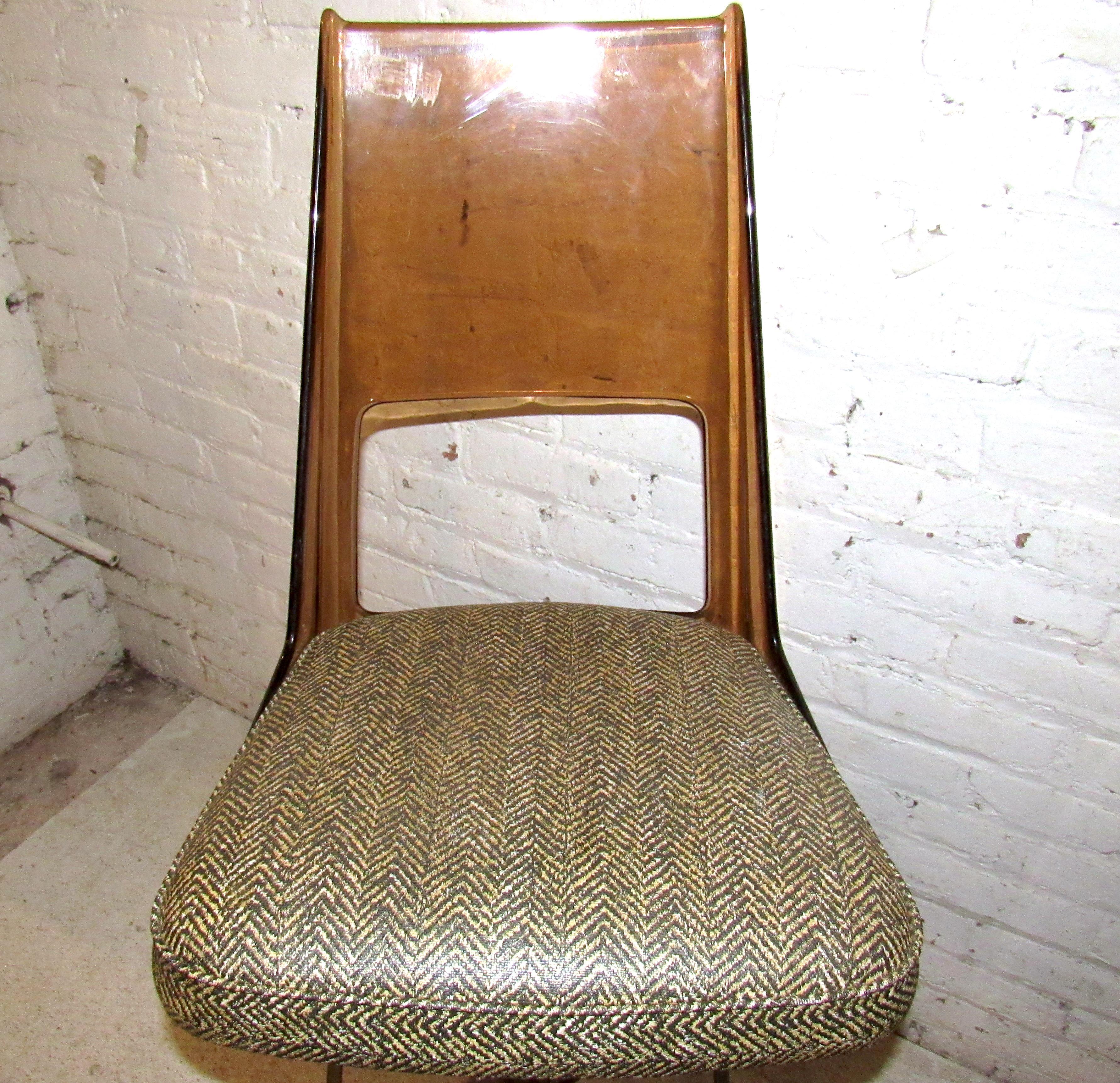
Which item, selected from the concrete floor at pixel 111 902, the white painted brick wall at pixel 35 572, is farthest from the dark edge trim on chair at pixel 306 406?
the white painted brick wall at pixel 35 572

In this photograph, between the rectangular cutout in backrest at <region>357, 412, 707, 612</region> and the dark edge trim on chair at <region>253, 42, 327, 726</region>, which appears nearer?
the dark edge trim on chair at <region>253, 42, 327, 726</region>

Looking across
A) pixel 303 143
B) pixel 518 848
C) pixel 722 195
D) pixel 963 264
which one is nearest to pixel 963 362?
pixel 963 264

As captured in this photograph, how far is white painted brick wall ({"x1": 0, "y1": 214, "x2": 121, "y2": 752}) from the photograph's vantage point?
4.66 ft

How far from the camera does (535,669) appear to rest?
0.80 meters

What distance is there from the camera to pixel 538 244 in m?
0.82

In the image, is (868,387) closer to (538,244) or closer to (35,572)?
(538,244)

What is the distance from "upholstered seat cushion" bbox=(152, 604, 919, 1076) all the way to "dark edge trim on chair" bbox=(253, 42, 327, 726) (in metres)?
0.14

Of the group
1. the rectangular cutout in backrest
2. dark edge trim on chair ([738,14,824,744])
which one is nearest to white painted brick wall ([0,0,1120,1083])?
the rectangular cutout in backrest

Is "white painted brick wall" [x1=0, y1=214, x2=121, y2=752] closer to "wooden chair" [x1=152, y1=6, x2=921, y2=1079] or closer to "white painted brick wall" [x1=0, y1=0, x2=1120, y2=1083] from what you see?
"white painted brick wall" [x1=0, y1=0, x2=1120, y2=1083]

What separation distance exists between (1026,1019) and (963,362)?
799 mm

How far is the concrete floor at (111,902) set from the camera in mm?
1174

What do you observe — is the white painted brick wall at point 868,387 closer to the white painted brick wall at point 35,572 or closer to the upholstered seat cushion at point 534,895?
the white painted brick wall at point 35,572

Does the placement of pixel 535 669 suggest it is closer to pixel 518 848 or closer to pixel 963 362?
pixel 518 848

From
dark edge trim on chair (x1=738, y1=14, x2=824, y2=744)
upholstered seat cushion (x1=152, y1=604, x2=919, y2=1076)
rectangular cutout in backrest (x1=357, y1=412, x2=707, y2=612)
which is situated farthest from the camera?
rectangular cutout in backrest (x1=357, y1=412, x2=707, y2=612)
